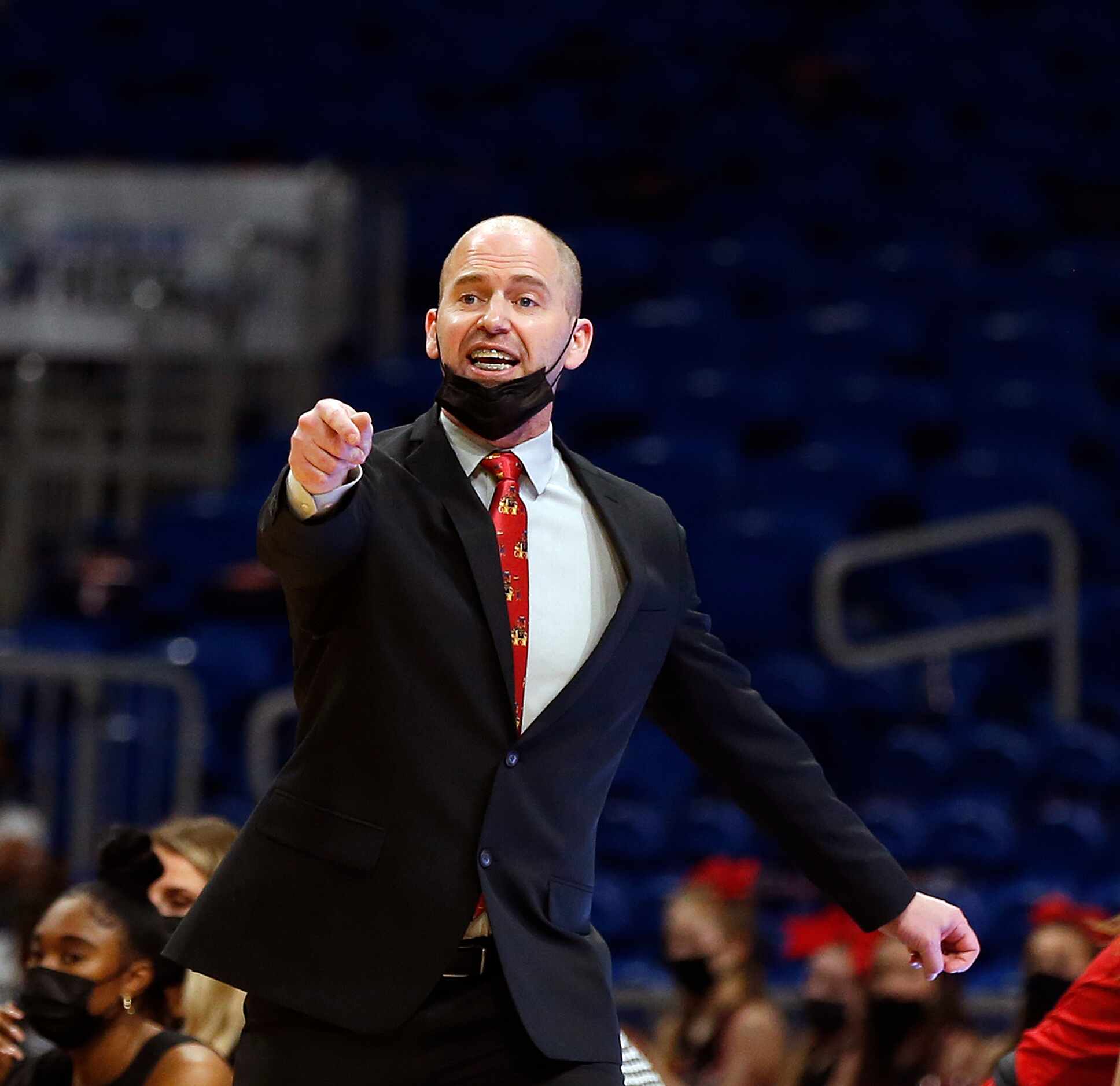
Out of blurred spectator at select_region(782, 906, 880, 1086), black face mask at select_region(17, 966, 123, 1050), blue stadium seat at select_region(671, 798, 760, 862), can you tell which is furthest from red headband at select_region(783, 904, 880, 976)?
black face mask at select_region(17, 966, 123, 1050)

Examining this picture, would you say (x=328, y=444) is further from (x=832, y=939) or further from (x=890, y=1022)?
(x=832, y=939)

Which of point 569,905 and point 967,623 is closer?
point 569,905

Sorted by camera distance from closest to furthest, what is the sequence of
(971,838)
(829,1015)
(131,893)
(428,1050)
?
(428,1050), (131,893), (829,1015), (971,838)

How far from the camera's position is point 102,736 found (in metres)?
6.90

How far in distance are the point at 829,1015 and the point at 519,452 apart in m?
3.14

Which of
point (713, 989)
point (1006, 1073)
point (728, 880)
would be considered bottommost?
point (713, 989)

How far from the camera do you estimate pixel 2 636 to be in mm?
7859

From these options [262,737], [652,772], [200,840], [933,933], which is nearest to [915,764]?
[652,772]

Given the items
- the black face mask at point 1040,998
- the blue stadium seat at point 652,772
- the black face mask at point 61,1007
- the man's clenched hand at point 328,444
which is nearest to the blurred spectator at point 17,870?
the black face mask at point 61,1007

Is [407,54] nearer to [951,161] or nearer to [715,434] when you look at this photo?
[951,161]

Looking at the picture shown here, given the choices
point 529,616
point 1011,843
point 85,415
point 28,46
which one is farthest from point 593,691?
point 28,46

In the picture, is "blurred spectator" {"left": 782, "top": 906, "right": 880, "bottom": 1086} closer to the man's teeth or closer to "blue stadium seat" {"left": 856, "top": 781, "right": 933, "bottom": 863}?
"blue stadium seat" {"left": 856, "top": 781, "right": 933, "bottom": 863}

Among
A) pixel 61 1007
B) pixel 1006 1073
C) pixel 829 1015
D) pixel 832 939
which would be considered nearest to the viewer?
pixel 1006 1073

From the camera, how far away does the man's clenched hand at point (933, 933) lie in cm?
257
